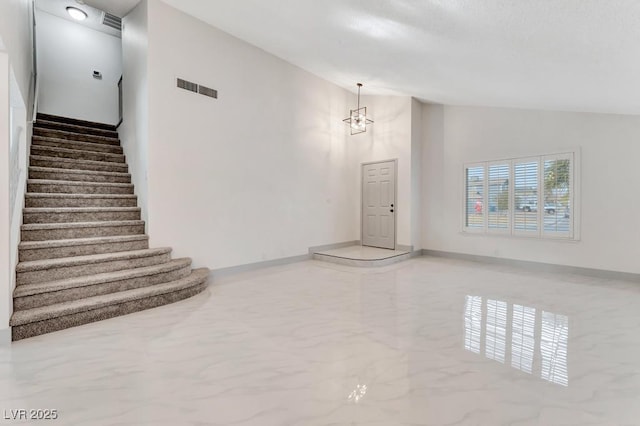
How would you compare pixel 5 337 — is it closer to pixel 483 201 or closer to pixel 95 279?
pixel 95 279

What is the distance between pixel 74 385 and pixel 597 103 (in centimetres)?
633

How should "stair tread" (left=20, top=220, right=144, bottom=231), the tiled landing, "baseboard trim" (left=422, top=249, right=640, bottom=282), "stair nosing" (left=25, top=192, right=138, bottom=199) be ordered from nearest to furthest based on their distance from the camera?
"stair tread" (left=20, top=220, right=144, bottom=231) → "stair nosing" (left=25, top=192, right=138, bottom=199) → "baseboard trim" (left=422, top=249, right=640, bottom=282) → the tiled landing

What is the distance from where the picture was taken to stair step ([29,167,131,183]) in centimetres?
426

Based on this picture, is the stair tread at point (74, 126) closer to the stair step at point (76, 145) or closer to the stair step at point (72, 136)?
the stair step at point (72, 136)

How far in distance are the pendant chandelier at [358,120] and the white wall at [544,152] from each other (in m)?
1.31

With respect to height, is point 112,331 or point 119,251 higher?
point 119,251

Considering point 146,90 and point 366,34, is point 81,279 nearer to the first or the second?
point 146,90

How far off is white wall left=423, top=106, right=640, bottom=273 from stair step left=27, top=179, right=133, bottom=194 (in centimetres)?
577

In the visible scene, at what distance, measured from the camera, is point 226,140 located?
5.12 metres

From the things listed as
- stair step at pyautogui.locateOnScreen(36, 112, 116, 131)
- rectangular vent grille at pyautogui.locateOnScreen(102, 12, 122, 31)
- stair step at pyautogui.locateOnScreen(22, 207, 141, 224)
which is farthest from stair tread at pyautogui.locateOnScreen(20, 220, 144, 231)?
rectangular vent grille at pyautogui.locateOnScreen(102, 12, 122, 31)

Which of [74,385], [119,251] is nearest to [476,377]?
[74,385]

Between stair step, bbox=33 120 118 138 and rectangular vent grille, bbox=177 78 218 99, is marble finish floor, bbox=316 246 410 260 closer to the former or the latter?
rectangular vent grille, bbox=177 78 218 99

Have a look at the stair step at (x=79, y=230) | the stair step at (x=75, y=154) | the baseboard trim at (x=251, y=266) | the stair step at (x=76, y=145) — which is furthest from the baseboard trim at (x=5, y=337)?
the stair step at (x=76, y=145)

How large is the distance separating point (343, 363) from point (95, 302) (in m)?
2.55
